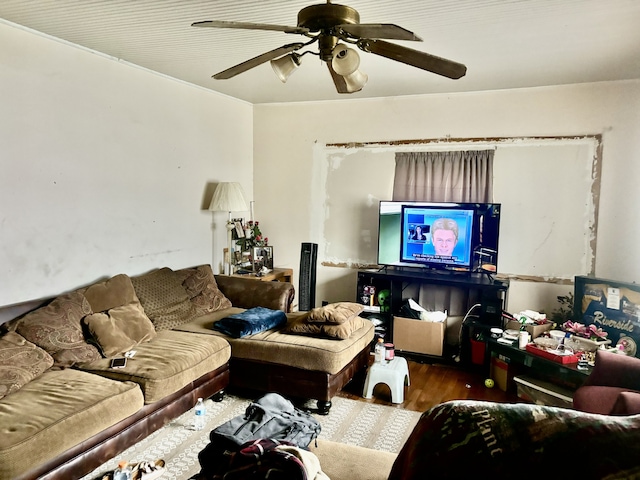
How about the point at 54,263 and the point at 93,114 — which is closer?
the point at 54,263

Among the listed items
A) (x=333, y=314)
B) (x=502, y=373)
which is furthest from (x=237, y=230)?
(x=502, y=373)

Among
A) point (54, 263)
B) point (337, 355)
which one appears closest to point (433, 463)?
point (337, 355)

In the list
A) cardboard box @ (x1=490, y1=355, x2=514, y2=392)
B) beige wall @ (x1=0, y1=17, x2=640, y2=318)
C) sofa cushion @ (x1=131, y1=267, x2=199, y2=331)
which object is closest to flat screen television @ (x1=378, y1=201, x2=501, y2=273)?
beige wall @ (x1=0, y1=17, x2=640, y2=318)

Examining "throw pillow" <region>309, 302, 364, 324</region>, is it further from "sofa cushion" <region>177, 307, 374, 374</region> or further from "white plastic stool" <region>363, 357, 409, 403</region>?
"white plastic stool" <region>363, 357, 409, 403</region>

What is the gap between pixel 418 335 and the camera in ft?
13.7

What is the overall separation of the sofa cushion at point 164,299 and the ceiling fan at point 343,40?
1968 millimetres

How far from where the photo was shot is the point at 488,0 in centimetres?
231

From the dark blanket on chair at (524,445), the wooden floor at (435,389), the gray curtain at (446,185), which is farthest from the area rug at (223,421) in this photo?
the dark blanket on chair at (524,445)

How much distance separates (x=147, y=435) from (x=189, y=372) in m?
0.41

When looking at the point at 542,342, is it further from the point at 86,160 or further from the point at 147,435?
the point at 86,160

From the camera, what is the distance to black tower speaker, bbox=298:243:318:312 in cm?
480

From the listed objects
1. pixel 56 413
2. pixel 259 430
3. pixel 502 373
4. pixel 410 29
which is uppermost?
pixel 410 29

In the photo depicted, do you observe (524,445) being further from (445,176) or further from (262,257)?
(262,257)

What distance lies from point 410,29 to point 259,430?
93.8 inches
